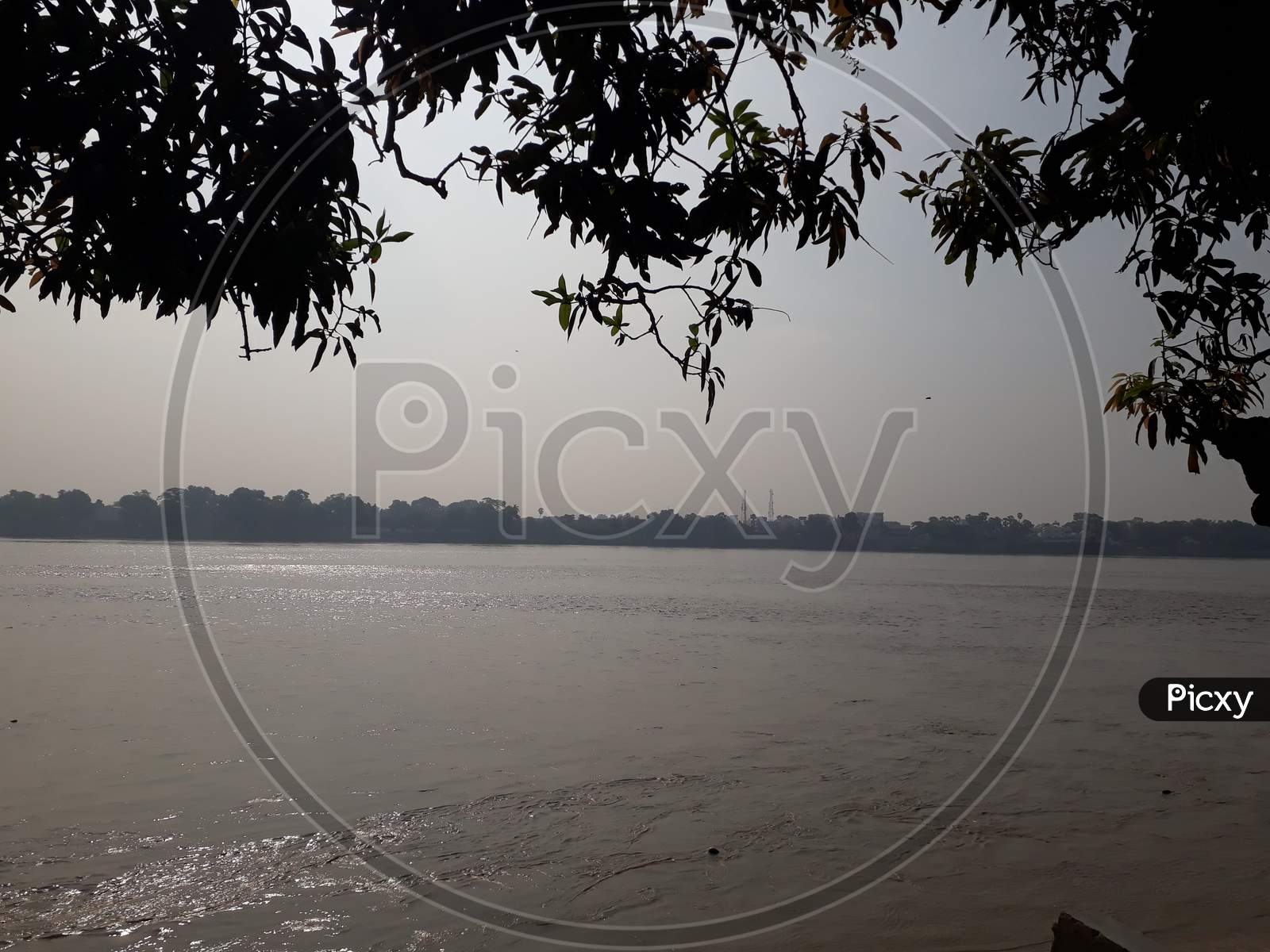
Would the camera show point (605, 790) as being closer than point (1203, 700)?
Yes

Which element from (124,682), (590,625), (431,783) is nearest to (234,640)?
(124,682)

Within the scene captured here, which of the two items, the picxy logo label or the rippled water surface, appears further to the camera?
the picxy logo label

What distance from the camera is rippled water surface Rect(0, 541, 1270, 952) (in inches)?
158

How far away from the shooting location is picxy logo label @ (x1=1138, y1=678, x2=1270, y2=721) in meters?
8.84

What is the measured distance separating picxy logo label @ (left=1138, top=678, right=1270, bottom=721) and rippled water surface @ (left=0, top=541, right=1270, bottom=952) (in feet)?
1.18

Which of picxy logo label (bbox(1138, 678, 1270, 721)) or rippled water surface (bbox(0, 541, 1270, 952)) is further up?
rippled water surface (bbox(0, 541, 1270, 952))

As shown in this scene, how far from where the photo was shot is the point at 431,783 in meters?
5.91

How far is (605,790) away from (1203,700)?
7.09 metres

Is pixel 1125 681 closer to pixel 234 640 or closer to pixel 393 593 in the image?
pixel 234 640

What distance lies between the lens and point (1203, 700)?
31.9 ft

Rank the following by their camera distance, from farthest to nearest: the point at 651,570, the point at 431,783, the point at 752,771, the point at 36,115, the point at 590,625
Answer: the point at 651,570, the point at 590,625, the point at 752,771, the point at 431,783, the point at 36,115

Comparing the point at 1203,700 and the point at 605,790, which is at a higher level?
the point at 605,790

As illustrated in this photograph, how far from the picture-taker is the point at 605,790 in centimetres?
582

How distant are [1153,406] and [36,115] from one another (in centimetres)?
424
